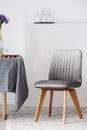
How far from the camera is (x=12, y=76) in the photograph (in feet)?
11.6

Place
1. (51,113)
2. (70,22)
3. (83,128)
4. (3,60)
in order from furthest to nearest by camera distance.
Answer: (70,22) < (51,113) < (3,60) < (83,128)

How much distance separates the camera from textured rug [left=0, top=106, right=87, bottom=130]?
132 inches

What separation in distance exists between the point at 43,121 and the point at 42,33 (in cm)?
124

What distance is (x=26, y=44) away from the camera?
4379mm

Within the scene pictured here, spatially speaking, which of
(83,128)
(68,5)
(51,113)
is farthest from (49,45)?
(83,128)

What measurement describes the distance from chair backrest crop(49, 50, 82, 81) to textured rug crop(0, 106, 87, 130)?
438 millimetres

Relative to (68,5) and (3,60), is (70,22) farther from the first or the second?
(3,60)

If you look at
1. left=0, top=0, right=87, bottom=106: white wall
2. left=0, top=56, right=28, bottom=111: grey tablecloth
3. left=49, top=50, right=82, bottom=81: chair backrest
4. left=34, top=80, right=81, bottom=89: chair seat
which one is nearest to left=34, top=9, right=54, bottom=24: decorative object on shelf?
left=0, top=0, right=87, bottom=106: white wall

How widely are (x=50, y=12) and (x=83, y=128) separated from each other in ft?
5.52

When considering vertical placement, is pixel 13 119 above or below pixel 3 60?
below

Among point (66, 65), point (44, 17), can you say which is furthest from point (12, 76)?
point (44, 17)

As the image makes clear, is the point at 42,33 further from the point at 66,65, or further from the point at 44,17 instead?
the point at 66,65

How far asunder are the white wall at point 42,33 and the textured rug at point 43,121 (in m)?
0.48

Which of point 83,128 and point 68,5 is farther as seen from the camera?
point 68,5
